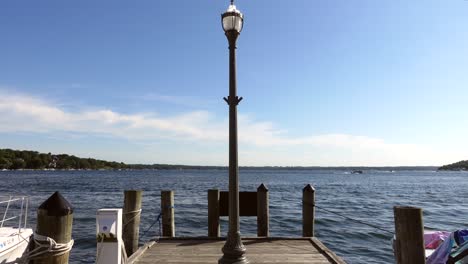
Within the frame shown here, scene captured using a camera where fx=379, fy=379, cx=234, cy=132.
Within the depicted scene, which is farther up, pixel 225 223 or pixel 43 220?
pixel 43 220

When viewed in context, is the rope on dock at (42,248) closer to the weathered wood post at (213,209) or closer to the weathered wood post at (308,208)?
the weathered wood post at (213,209)

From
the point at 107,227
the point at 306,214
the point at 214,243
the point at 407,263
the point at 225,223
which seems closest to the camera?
the point at 407,263

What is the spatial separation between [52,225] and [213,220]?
6176 mm

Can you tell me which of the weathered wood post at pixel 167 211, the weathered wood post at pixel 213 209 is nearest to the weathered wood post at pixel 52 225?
the weathered wood post at pixel 167 211

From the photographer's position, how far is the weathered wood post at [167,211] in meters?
9.92

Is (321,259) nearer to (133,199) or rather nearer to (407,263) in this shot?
(407,263)

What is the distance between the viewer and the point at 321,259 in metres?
7.76

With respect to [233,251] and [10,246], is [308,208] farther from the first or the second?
[10,246]

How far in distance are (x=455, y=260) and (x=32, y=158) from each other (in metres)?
222

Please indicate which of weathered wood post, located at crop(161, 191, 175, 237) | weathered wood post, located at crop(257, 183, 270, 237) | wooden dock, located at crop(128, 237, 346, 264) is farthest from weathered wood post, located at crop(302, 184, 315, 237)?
weathered wood post, located at crop(161, 191, 175, 237)

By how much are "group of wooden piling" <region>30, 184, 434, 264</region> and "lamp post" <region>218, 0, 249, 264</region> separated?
2.48m

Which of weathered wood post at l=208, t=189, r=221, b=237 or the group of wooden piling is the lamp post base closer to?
the group of wooden piling

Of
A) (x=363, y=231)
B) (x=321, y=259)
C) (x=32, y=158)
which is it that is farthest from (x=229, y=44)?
(x=32, y=158)

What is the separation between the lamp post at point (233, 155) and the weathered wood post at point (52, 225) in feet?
9.21
